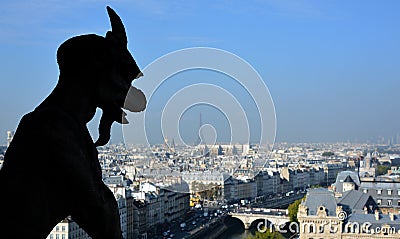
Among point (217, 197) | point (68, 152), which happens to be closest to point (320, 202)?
point (217, 197)

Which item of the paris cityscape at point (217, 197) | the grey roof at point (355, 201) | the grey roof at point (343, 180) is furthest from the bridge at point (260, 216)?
the grey roof at point (355, 201)

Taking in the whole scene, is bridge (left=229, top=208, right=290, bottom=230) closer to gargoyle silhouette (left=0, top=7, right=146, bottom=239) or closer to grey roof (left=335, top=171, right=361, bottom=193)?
grey roof (left=335, top=171, right=361, bottom=193)

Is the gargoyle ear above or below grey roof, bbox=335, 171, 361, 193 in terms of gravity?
above

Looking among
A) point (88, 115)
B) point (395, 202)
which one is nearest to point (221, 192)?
point (395, 202)

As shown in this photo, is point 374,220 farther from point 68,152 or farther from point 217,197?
point 68,152

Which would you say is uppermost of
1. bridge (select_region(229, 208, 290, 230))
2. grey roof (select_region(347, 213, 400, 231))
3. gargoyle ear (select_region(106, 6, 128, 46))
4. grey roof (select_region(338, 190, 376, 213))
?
gargoyle ear (select_region(106, 6, 128, 46))

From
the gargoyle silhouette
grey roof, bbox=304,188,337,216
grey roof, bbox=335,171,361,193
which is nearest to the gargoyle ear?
the gargoyle silhouette

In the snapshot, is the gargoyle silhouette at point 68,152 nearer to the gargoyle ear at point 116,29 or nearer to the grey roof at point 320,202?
the gargoyle ear at point 116,29
